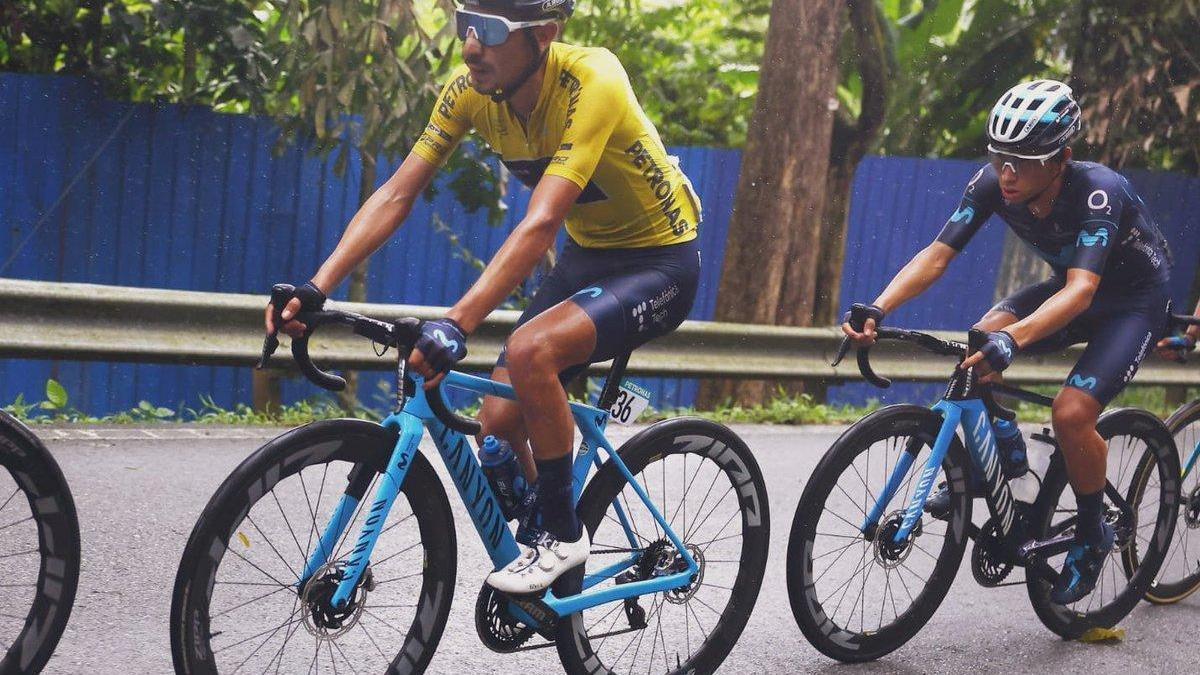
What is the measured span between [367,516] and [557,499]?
62 centimetres

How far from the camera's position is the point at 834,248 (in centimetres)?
1237

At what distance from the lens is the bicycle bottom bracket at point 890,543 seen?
487cm

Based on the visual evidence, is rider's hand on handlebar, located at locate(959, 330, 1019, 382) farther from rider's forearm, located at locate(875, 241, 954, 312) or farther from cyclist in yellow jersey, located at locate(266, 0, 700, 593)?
cyclist in yellow jersey, located at locate(266, 0, 700, 593)

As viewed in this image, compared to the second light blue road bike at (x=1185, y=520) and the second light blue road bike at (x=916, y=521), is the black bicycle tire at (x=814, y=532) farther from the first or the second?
the second light blue road bike at (x=1185, y=520)

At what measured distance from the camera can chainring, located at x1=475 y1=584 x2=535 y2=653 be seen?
13.2 ft

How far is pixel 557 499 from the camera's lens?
4.06 metres

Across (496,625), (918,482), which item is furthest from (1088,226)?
(496,625)

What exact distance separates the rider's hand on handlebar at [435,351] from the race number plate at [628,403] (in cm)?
101

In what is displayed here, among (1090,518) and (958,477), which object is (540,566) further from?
(1090,518)

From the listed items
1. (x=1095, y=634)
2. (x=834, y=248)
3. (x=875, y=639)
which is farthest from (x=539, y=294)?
(x=834, y=248)

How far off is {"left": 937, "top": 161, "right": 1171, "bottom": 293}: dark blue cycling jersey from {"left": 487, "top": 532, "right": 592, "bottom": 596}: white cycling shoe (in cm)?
208

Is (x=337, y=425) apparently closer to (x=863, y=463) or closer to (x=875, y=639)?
(x=863, y=463)

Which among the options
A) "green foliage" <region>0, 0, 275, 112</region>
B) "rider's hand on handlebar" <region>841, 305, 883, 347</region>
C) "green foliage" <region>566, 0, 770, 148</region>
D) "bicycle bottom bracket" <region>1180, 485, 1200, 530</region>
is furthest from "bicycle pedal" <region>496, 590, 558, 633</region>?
"green foliage" <region>566, 0, 770, 148</region>

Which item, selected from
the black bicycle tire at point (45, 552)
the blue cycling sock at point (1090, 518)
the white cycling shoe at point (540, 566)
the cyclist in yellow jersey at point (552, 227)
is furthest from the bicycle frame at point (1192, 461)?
the black bicycle tire at point (45, 552)
